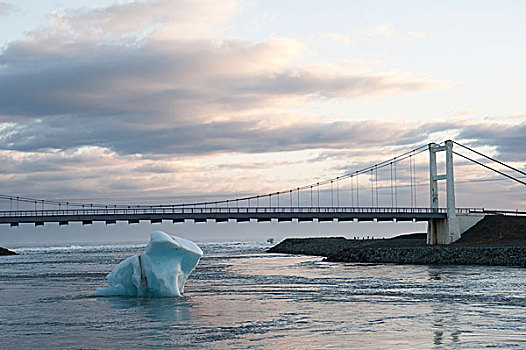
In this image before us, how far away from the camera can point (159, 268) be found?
1161 inches

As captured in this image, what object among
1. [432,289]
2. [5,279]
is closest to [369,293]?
[432,289]

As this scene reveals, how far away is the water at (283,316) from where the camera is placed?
18.3 metres

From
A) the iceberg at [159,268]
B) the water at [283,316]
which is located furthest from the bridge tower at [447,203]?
the iceberg at [159,268]

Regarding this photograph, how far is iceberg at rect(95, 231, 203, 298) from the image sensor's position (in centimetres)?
2903

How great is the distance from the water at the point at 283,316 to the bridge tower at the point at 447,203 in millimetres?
34066

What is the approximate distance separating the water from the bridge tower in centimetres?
3407

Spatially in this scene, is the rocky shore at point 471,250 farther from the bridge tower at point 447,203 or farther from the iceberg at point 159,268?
the iceberg at point 159,268

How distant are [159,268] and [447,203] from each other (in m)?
48.6

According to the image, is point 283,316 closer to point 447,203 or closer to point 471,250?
point 471,250

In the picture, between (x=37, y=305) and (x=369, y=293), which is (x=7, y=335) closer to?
(x=37, y=305)

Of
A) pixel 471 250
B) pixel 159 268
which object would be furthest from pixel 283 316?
pixel 471 250

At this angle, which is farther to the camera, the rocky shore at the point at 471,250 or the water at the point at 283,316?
the rocky shore at the point at 471,250

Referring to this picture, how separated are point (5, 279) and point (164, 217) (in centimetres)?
3225

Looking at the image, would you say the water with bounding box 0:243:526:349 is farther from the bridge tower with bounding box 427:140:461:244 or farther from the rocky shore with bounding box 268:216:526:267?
the bridge tower with bounding box 427:140:461:244
